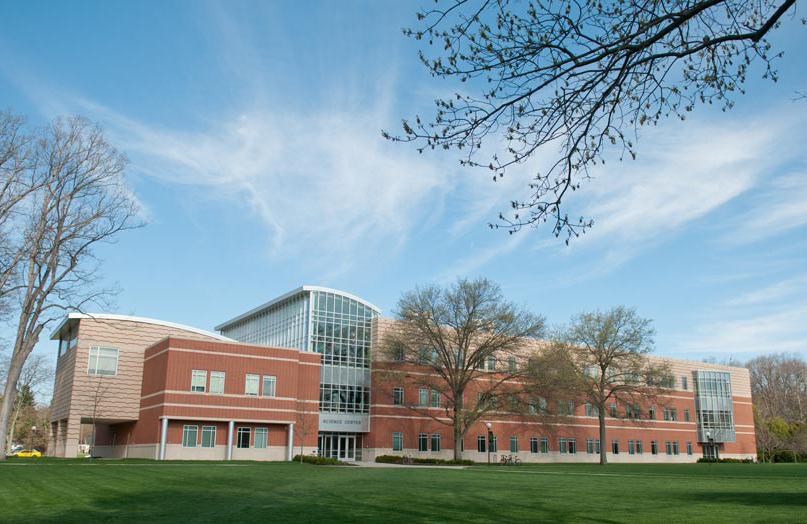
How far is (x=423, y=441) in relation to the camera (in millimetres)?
61406

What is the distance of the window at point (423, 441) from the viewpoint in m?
61.1

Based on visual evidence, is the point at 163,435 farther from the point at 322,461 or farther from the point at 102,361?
the point at 322,461

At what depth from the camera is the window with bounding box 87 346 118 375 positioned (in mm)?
51062

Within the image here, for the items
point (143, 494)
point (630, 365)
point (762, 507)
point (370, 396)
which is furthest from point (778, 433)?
point (143, 494)

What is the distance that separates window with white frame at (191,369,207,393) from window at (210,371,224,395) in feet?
1.68

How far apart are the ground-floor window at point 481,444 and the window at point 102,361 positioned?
1315 inches

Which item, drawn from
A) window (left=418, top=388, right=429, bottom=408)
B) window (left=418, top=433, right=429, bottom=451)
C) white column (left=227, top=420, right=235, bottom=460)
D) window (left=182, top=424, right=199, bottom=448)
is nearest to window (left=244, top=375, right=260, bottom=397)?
white column (left=227, top=420, right=235, bottom=460)

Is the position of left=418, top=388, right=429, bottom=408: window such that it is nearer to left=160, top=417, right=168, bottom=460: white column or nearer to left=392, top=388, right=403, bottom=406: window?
left=392, top=388, right=403, bottom=406: window

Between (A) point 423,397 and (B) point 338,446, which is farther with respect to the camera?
(A) point 423,397

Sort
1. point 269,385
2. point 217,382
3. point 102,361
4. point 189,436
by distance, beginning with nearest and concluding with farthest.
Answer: point 189,436, point 217,382, point 269,385, point 102,361

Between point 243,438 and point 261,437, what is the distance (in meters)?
1.39

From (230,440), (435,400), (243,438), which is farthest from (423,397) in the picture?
(230,440)

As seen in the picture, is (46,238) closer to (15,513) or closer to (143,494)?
(143,494)

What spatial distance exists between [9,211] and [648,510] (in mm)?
33323
